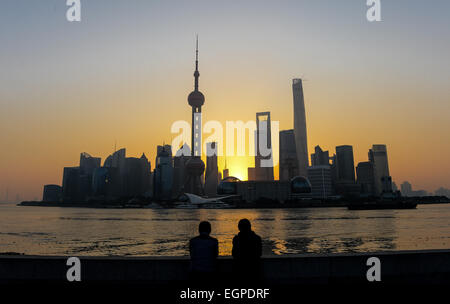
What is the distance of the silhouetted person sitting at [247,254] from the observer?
7.60 m

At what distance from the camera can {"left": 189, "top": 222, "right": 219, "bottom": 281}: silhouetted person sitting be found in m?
7.60

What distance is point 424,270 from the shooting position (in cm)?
959

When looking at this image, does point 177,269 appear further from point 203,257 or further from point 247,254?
point 247,254

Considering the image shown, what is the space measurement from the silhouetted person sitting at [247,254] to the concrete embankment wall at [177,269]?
4.99 feet

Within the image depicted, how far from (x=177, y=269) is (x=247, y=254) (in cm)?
250

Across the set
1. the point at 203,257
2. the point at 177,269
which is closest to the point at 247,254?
the point at 203,257

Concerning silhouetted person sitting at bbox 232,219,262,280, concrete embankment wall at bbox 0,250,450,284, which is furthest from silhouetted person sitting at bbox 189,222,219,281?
concrete embankment wall at bbox 0,250,450,284

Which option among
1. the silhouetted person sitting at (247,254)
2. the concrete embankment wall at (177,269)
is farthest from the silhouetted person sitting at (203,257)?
the concrete embankment wall at (177,269)

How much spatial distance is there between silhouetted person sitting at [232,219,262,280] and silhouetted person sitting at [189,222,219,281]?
0.52 metres

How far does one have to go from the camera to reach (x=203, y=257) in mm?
7625

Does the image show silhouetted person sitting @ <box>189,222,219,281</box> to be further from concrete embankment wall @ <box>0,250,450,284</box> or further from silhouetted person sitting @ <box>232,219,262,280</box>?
concrete embankment wall @ <box>0,250,450,284</box>
